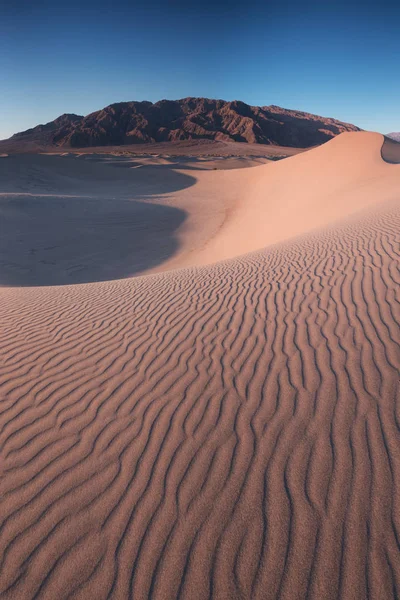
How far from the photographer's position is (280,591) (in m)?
1.93

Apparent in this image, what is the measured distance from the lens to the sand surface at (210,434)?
2062 millimetres

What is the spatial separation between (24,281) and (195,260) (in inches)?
232

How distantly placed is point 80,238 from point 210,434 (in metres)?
14.6

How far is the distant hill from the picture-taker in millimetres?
91688

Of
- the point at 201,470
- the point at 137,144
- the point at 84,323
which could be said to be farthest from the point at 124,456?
the point at 137,144

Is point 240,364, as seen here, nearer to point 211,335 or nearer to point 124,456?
point 211,335

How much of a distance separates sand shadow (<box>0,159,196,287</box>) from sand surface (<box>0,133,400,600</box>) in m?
5.24

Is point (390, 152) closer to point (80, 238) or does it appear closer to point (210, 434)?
point (80, 238)

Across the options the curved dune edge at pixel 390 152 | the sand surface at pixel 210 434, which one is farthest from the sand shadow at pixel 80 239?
the curved dune edge at pixel 390 152

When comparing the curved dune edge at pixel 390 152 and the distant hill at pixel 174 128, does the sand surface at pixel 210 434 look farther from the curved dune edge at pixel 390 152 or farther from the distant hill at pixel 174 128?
the distant hill at pixel 174 128

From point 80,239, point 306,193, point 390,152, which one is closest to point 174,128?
point 390,152

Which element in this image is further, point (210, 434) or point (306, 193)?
point (306, 193)

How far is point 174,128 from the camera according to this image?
315 ft

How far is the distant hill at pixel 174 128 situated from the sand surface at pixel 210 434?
93.8 metres
